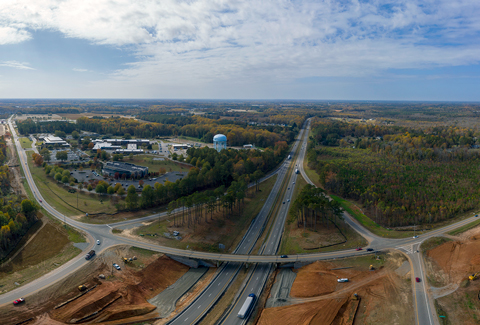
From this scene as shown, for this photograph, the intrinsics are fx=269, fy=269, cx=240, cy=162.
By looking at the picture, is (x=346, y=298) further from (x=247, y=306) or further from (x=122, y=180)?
(x=122, y=180)

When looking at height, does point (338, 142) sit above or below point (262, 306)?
above

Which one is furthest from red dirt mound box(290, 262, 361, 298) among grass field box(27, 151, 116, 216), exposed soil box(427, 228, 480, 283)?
grass field box(27, 151, 116, 216)

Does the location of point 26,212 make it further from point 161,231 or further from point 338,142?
point 338,142

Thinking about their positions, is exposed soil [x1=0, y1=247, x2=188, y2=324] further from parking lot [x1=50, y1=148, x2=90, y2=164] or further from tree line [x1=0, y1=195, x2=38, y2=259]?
parking lot [x1=50, y1=148, x2=90, y2=164]

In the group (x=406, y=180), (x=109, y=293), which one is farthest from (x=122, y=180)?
(x=406, y=180)

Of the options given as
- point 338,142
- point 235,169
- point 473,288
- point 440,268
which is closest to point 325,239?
point 440,268
